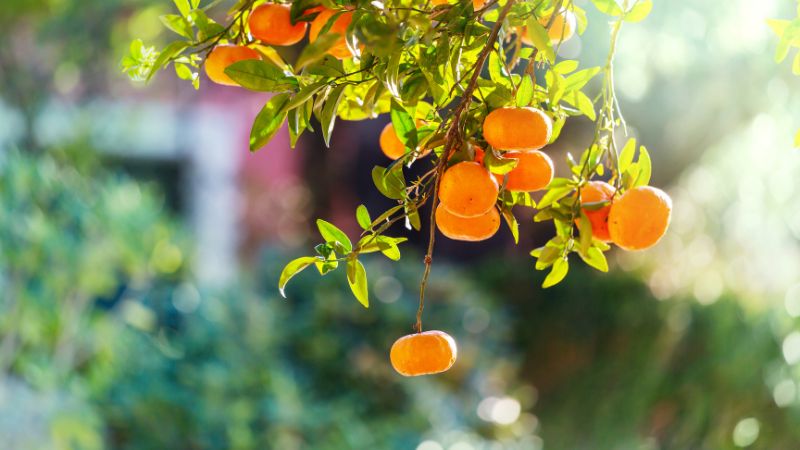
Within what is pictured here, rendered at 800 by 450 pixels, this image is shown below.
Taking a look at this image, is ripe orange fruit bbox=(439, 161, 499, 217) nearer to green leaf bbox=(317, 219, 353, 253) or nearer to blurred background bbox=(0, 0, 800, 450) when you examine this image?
green leaf bbox=(317, 219, 353, 253)

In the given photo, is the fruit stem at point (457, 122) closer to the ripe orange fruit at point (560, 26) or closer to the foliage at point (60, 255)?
the ripe orange fruit at point (560, 26)

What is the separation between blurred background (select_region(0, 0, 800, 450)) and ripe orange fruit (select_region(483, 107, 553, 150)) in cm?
185

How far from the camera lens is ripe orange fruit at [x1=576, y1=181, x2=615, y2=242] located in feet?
2.34

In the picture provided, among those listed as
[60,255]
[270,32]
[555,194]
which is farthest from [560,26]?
[60,255]

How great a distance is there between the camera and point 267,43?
72 centimetres

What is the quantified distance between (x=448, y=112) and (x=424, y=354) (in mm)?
183

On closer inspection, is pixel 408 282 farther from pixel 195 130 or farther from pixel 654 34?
pixel 195 130

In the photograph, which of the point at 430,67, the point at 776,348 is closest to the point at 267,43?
the point at 430,67

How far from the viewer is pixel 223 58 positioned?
0.70 m

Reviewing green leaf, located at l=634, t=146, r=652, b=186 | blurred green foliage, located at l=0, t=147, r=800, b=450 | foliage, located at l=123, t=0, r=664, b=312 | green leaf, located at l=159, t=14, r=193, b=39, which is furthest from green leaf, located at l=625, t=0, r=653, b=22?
blurred green foliage, located at l=0, t=147, r=800, b=450

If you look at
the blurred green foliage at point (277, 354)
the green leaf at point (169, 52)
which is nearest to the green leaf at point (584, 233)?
the green leaf at point (169, 52)

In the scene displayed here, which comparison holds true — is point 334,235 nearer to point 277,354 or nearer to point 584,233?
point 584,233

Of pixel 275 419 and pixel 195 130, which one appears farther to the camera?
pixel 195 130

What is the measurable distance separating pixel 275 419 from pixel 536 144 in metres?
1.92
